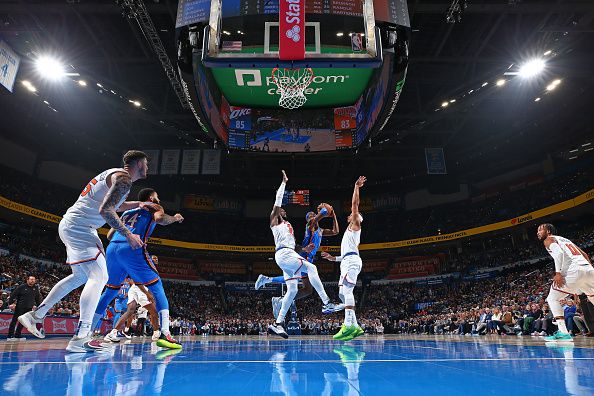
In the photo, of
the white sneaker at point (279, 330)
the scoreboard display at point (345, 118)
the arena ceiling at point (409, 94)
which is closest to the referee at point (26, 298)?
the white sneaker at point (279, 330)

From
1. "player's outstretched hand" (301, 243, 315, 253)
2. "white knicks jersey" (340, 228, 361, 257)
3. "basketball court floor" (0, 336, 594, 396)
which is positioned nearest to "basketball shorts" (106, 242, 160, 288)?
"basketball court floor" (0, 336, 594, 396)

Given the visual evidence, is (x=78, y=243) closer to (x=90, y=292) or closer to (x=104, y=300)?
(x=90, y=292)

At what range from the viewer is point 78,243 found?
13.4ft

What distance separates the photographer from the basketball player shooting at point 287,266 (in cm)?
672

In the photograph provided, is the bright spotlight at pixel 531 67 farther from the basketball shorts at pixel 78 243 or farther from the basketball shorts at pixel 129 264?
the basketball shorts at pixel 78 243

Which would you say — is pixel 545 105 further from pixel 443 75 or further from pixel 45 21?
pixel 45 21

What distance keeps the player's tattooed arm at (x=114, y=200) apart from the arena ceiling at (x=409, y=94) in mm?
10401

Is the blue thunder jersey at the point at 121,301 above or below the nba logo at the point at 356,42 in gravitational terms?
below

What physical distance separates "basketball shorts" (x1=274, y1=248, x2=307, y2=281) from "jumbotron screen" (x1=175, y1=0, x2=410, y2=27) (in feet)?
15.5

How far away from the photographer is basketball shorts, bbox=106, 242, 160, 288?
191 inches

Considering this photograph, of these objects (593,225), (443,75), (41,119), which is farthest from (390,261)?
(41,119)

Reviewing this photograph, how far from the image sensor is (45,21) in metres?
13.0

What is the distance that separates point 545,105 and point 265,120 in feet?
57.4

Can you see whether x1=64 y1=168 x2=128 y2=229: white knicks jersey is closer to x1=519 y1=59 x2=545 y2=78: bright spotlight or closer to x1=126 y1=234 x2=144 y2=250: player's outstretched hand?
x1=126 y1=234 x2=144 y2=250: player's outstretched hand
